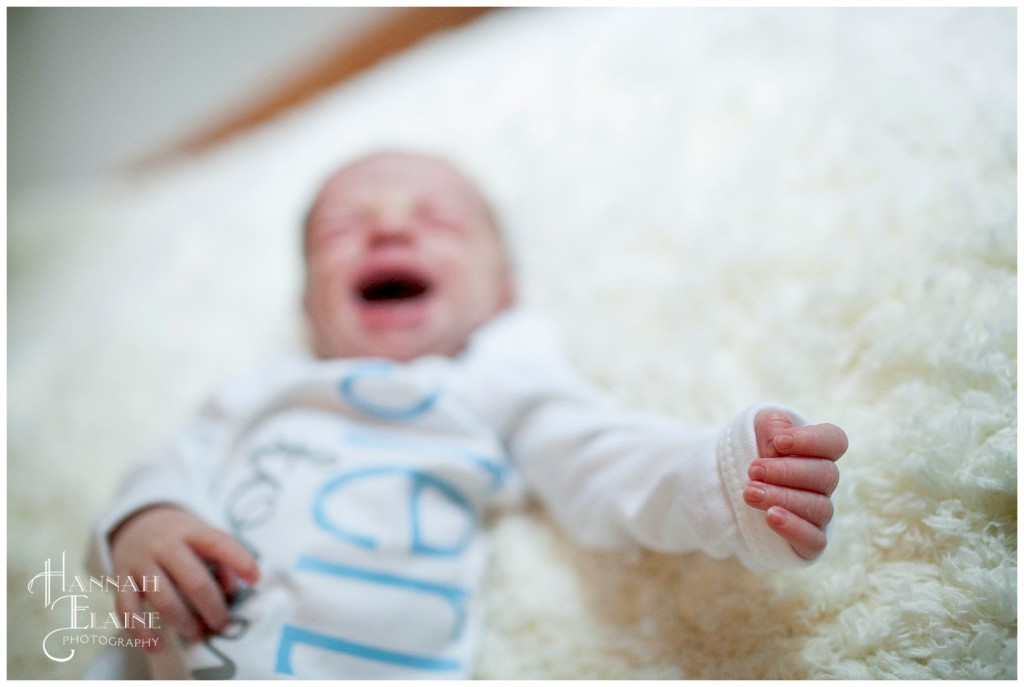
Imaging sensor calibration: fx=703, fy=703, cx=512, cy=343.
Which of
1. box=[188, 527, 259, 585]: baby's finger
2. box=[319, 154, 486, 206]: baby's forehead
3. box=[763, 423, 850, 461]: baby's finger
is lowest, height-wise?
box=[188, 527, 259, 585]: baby's finger

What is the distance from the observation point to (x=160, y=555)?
22.5 inches

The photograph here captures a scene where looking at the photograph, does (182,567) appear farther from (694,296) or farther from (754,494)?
(694,296)

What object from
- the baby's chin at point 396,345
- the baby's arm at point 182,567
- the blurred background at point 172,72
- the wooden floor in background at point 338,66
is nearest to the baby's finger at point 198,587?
the baby's arm at point 182,567

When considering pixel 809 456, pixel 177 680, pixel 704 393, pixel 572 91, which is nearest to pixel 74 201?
pixel 572 91

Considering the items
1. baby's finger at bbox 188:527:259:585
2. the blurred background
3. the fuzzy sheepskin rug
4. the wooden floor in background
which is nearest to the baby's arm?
baby's finger at bbox 188:527:259:585

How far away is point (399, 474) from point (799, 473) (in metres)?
0.36

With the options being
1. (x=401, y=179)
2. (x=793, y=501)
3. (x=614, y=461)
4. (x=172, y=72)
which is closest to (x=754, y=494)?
(x=793, y=501)

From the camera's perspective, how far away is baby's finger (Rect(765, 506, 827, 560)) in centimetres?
43

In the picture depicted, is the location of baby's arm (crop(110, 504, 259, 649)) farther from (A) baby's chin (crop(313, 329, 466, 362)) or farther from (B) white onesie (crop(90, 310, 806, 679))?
(A) baby's chin (crop(313, 329, 466, 362))

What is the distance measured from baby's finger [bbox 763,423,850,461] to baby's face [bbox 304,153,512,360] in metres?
0.43

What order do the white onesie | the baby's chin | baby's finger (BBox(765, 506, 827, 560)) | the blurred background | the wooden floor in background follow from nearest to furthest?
baby's finger (BBox(765, 506, 827, 560)) < the white onesie < the baby's chin < the blurred background < the wooden floor in background

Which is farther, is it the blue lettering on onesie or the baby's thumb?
the blue lettering on onesie

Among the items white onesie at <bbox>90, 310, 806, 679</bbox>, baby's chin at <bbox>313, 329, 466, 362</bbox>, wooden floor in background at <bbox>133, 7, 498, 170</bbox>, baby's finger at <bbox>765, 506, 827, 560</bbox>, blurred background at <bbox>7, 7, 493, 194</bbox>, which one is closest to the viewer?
baby's finger at <bbox>765, 506, 827, 560</bbox>

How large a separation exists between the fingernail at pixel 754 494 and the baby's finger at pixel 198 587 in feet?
1.37
